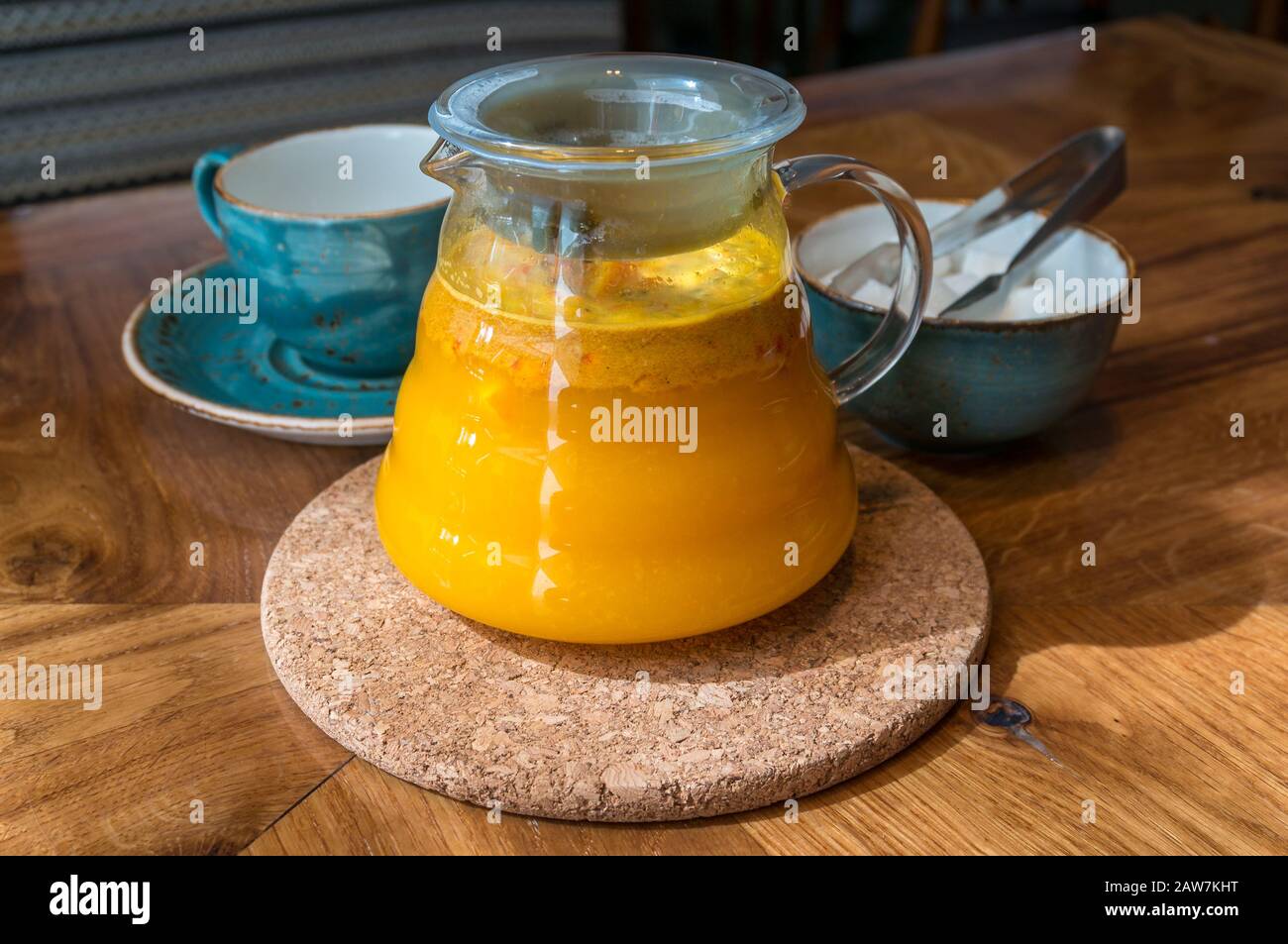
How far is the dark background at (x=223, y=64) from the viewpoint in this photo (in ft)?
5.94

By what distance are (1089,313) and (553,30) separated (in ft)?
5.46

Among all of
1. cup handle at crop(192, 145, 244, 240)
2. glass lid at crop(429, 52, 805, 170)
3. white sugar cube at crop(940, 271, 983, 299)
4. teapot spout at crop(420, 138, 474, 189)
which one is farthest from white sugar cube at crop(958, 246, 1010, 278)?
cup handle at crop(192, 145, 244, 240)

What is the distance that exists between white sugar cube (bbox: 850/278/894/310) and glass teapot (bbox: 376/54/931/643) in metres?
0.13

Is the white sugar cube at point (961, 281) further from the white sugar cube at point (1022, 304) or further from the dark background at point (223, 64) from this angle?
the dark background at point (223, 64)

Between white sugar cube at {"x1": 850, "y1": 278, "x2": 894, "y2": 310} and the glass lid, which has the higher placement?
the glass lid

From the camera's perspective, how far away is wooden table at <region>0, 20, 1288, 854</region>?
473mm

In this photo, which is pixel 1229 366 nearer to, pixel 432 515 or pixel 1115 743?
pixel 1115 743

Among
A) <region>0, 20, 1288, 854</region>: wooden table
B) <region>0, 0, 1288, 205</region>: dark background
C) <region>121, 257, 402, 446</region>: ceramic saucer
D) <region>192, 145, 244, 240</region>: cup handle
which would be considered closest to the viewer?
<region>0, 20, 1288, 854</region>: wooden table

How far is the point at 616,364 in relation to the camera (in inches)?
19.2

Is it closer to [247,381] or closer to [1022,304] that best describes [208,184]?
[247,381]

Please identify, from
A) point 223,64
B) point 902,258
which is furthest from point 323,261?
point 223,64

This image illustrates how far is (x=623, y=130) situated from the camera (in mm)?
557

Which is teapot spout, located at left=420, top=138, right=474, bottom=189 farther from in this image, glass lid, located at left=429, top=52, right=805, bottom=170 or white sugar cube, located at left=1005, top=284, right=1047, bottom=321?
white sugar cube, located at left=1005, top=284, right=1047, bottom=321

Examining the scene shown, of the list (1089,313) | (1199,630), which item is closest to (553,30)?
(1089,313)
